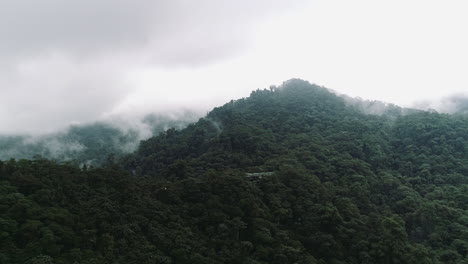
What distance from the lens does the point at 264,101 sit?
76.8 m

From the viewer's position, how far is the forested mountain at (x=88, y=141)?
278 feet

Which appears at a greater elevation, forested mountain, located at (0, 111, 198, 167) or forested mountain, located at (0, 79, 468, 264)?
forested mountain, located at (0, 111, 198, 167)

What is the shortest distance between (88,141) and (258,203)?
74.5m

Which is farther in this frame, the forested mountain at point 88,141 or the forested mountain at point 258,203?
the forested mountain at point 88,141

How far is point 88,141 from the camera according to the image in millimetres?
96562

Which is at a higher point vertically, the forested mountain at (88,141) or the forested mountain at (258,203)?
the forested mountain at (88,141)

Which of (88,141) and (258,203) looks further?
(88,141)

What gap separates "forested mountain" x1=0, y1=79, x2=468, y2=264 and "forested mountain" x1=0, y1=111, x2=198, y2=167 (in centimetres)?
3079

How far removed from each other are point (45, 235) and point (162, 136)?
44.2 meters

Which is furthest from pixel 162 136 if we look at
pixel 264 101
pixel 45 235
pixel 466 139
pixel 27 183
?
pixel 466 139

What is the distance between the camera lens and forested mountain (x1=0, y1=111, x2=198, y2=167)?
3334 inches

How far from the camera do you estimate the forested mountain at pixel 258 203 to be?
24672mm

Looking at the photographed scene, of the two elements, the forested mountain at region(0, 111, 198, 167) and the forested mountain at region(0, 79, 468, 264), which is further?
the forested mountain at region(0, 111, 198, 167)

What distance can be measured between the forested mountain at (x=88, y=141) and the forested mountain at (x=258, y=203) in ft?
101
